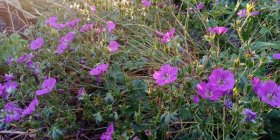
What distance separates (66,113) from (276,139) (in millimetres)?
858

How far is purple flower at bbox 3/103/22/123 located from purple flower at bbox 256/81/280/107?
927 mm

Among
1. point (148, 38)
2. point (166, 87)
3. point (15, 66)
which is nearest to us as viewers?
point (166, 87)

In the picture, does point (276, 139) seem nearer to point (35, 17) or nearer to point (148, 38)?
point (148, 38)

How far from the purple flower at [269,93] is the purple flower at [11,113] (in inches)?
36.5

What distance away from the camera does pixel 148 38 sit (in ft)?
7.30

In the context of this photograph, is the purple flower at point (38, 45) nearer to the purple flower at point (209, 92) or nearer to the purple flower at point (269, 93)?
the purple flower at point (209, 92)

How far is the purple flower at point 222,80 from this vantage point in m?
1.21

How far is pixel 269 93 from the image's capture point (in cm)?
120

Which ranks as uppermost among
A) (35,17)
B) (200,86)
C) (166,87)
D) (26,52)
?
(200,86)

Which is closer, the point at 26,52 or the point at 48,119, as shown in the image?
the point at 48,119

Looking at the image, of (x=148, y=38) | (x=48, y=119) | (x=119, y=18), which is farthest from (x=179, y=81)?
(x=119, y=18)

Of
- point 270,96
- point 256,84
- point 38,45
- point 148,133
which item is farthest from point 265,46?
point 38,45

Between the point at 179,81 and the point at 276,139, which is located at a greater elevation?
the point at 179,81

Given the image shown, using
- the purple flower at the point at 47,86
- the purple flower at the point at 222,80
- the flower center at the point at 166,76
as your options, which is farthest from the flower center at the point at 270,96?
the purple flower at the point at 47,86
